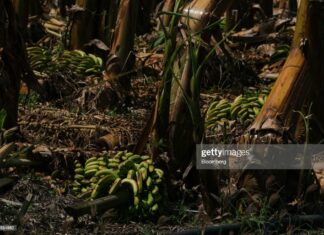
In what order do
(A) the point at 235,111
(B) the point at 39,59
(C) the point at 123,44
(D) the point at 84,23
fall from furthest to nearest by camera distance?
1. (D) the point at 84,23
2. (B) the point at 39,59
3. (C) the point at 123,44
4. (A) the point at 235,111

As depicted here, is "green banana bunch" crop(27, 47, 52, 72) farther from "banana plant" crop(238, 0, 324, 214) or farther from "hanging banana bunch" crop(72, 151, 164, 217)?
"banana plant" crop(238, 0, 324, 214)

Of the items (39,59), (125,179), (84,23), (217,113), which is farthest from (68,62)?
(125,179)

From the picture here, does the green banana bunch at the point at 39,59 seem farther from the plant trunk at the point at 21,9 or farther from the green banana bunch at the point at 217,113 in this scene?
the green banana bunch at the point at 217,113

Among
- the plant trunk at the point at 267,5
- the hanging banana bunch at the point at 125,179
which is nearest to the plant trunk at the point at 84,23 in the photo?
the plant trunk at the point at 267,5

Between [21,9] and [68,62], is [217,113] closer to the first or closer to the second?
[68,62]

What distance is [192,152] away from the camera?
18.5 feet

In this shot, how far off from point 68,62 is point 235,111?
2.06 m

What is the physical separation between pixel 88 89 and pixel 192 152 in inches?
84.4

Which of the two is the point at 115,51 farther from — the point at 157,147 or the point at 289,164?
the point at 289,164

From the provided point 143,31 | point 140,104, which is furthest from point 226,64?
point 143,31

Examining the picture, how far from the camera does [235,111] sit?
684 cm

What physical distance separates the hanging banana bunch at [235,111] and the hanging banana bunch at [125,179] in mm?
1122

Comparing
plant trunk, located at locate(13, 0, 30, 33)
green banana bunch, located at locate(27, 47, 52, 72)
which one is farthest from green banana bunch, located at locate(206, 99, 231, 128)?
plant trunk, located at locate(13, 0, 30, 33)

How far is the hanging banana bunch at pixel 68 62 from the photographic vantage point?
8125mm
